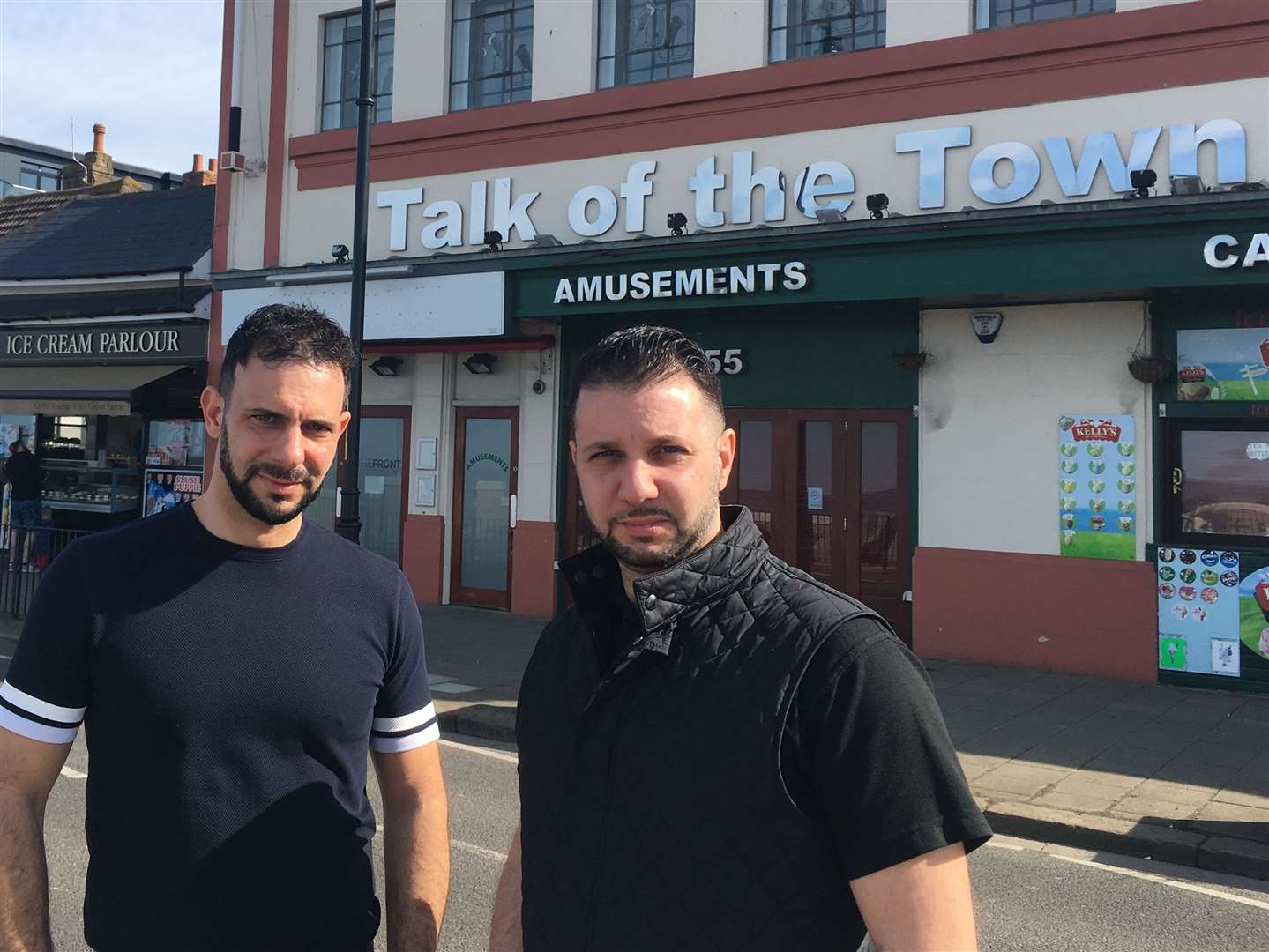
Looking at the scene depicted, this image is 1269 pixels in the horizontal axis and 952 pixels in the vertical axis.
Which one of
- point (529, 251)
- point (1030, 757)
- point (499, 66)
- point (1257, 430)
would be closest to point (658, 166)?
point (529, 251)

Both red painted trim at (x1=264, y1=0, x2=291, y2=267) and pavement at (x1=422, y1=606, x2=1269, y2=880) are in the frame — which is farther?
red painted trim at (x1=264, y1=0, x2=291, y2=267)

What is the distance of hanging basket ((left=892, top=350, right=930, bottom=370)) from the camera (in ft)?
37.4

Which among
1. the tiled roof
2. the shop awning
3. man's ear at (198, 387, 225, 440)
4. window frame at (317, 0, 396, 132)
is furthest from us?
the tiled roof

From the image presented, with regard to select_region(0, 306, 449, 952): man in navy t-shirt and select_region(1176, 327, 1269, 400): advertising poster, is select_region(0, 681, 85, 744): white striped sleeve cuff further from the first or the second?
select_region(1176, 327, 1269, 400): advertising poster

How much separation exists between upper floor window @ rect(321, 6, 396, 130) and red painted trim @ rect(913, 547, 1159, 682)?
31.2 ft

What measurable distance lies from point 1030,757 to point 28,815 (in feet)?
22.8

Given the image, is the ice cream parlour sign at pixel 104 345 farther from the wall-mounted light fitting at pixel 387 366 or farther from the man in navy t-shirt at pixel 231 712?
the man in navy t-shirt at pixel 231 712

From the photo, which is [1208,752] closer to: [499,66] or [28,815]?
[28,815]

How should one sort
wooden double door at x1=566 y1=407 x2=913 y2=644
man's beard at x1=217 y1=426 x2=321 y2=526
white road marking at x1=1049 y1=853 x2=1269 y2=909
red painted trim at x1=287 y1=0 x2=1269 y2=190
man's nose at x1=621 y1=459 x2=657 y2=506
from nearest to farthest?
man's nose at x1=621 y1=459 x2=657 y2=506, man's beard at x1=217 y1=426 x2=321 y2=526, white road marking at x1=1049 y1=853 x2=1269 y2=909, red painted trim at x1=287 y1=0 x2=1269 y2=190, wooden double door at x1=566 y1=407 x2=913 y2=644

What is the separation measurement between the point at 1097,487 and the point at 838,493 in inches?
103

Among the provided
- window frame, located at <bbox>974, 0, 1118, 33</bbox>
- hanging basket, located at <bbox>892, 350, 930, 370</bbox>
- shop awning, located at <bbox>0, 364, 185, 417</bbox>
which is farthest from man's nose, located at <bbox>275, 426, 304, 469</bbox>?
shop awning, located at <bbox>0, 364, 185, 417</bbox>

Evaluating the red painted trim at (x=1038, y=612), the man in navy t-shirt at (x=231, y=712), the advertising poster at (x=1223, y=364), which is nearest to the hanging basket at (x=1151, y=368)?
the advertising poster at (x=1223, y=364)

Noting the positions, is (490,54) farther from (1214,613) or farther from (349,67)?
(1214,613)

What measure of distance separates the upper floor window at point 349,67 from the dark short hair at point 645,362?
46.5 ft
